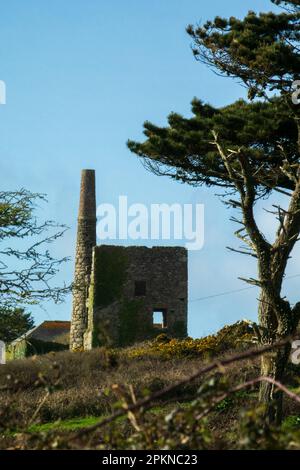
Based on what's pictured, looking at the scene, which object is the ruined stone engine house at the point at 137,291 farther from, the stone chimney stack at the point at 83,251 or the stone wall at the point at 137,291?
the stone chimney stack at the point at 83,251

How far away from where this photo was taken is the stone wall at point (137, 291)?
4038 cm

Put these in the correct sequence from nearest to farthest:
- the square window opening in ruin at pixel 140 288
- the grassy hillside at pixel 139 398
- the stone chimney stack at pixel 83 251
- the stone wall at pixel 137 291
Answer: the grassy hillside at pixel 139 398, the stone wall at pixel 137 291, the square window opening in ruin at pixel 140 288, the stone chimney stack at pixel 83 251

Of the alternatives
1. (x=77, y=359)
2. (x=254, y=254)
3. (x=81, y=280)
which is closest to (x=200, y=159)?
(x=77, y=359)

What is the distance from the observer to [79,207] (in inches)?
2030

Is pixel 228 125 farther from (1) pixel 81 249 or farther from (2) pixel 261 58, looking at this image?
(1) pixel 81 249

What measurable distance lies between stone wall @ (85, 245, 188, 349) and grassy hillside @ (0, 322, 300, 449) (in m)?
4.58

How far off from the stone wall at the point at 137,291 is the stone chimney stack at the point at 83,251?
10.4 feet

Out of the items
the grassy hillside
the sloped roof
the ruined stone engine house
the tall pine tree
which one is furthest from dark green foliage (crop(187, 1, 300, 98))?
the sloped roof

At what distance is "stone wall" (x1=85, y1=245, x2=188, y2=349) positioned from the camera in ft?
132

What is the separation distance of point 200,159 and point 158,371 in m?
6.83

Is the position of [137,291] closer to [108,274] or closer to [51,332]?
[108,274]

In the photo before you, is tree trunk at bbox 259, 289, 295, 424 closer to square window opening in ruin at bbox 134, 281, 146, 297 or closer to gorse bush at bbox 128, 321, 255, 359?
gorse bush at bbox 128, 321, 255, 359

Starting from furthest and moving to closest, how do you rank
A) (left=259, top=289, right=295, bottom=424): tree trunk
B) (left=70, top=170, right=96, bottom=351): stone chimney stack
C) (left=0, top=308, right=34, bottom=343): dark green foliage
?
1. (left=70, top=170, right=96, bottom=351): stone chimney stack
2. (left=0, top=308, right=34, bottom=343): dark green foliage
3. (left=259, top=289, right=295, bottom=424): tree trunk

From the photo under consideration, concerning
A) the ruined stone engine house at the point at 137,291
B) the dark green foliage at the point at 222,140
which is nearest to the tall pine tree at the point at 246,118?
the dark green foliage at the point at 222,140
